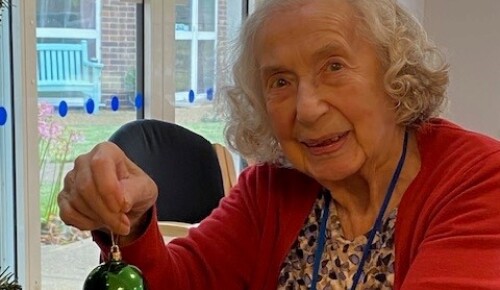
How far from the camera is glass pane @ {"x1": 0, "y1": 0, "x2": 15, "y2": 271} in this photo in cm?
194

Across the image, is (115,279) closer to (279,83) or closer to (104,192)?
(104,192)

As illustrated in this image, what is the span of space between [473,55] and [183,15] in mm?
1243

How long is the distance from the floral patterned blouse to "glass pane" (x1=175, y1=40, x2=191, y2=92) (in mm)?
1529

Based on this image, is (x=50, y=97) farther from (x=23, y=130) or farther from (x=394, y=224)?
(x=394, y=224)

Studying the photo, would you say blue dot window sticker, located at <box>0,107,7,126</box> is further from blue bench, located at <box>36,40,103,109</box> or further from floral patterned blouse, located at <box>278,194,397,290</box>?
floral patterned blouse, located at <box>278,194,397,290</box>

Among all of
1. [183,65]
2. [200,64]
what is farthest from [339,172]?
[200,64]

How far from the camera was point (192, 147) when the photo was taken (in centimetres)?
227

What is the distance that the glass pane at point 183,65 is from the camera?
8.65ft

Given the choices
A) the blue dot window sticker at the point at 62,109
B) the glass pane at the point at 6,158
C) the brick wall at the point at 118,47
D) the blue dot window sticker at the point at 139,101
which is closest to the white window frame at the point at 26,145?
the glass pane at the point at 6,158

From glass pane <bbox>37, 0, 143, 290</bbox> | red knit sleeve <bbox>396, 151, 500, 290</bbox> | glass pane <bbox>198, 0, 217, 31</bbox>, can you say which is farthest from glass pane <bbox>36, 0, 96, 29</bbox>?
red knit sleeve <bbox>396, 151, 500, 290</bbox>

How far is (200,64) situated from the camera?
279 centimetres

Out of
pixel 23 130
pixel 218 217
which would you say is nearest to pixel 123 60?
pixel 23 130

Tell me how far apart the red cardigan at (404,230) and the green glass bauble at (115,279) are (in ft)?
1.00

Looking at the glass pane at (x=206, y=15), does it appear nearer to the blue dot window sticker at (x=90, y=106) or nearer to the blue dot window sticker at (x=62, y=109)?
the blue dot window sticker at (x=90, y=106)
